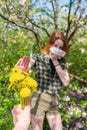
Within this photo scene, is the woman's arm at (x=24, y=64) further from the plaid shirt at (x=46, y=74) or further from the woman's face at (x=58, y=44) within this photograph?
the woman's face at (x=58, y=44)

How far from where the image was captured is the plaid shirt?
446 cm

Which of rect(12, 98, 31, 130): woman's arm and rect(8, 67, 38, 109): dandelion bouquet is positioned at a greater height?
rect(8, 67, 38, 109): dandelion bouquet

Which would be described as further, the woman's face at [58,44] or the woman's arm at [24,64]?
the woman's face at [58,44]

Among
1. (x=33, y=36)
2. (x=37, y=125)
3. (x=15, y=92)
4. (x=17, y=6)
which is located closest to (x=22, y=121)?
(x=37, y=125)

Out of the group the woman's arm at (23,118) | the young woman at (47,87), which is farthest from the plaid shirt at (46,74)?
the woman's arm at (23,118)

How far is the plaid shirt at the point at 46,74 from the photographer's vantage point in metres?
Answer: 4.46

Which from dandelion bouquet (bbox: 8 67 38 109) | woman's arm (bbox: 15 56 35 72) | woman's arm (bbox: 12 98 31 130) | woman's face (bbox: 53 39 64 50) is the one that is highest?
woman's face (bbox: 53 39 64 50)

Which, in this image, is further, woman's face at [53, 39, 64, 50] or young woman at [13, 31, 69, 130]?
young woman at [13, 31, 69, 130]

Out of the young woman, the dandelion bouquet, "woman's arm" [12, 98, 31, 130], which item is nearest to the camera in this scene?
the dandelion bouquet

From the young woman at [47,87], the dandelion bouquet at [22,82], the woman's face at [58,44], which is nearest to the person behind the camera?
the dandelion bouquet at [22,82]

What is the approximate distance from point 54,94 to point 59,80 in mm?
175

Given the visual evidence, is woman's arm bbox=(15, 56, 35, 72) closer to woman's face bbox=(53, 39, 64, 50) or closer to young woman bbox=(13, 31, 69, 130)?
young woman bbox=(13, 31, 69, 130)

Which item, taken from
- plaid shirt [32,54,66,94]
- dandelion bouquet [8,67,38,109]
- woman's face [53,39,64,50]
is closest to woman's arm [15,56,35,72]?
dandelion bouquet [8,67,38,109]

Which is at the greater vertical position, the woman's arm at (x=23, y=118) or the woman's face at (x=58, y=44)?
the woman's face at (x=58, y=44)
